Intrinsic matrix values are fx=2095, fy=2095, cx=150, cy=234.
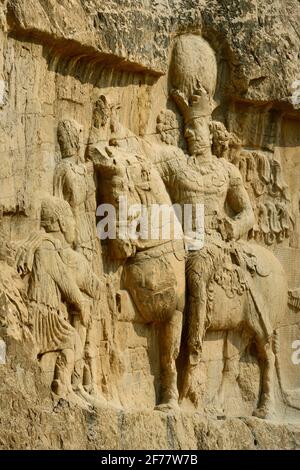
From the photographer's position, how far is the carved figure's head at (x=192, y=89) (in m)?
14.9

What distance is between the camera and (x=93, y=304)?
46.2 ft

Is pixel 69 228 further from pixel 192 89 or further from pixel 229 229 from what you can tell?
pixel 192 89

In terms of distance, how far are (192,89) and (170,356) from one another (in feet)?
6.37

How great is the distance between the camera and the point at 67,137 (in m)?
14.1

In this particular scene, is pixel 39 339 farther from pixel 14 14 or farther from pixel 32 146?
pixel 14 14

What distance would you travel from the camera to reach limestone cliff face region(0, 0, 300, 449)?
13.6 m

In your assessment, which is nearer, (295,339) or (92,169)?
(92,169)

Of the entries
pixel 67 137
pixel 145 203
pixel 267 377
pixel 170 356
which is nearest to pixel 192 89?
pixel 145 203

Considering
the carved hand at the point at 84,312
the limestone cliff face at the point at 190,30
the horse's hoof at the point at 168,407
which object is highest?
the limestone cliff face at the point at 190,30

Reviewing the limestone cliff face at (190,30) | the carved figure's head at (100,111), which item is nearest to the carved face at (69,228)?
the carved figure's head at (100,111)

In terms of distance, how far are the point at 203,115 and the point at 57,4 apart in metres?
1.61

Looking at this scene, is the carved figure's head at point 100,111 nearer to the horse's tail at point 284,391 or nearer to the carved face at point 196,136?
the carved face at point 196,136

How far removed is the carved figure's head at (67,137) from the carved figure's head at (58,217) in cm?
35
